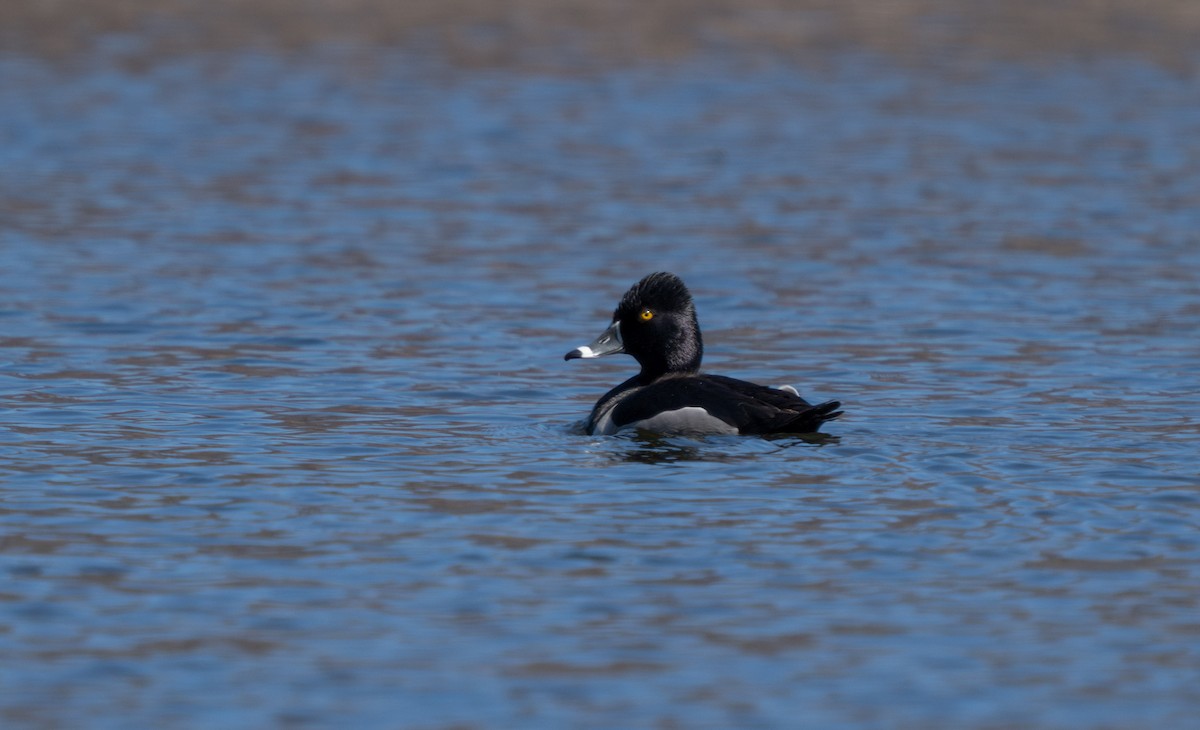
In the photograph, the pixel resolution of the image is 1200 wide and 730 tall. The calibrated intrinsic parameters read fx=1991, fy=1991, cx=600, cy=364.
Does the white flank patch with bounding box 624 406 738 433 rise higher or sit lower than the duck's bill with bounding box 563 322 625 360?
lower

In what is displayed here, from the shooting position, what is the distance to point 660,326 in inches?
481

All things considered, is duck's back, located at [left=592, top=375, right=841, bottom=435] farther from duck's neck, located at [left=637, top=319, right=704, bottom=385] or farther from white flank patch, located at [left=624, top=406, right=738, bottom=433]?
duck's neck, located at [left=637, top=319, right=704, bottom=385]

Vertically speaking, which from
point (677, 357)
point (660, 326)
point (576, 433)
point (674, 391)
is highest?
point (660, 326)

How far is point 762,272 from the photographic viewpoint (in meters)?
18.3

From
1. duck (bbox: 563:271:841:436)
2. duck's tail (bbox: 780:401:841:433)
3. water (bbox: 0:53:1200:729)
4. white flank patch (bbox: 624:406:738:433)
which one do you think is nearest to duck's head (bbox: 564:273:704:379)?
duck (bbox: 563:271:841:436)

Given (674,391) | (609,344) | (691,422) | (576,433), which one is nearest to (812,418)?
(691,422)

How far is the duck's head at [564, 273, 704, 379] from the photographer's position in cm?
1219

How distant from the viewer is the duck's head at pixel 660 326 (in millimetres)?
12188

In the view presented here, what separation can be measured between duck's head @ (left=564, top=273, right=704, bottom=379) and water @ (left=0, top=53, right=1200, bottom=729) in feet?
2.01

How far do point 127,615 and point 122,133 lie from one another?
19317 mm

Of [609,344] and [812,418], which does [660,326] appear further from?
[812,418]

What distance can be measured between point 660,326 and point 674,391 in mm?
895

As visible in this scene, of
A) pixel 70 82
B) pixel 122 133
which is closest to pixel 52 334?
pixel 122 133

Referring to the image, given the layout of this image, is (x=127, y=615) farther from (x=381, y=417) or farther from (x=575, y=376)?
(x=575, y=376)
